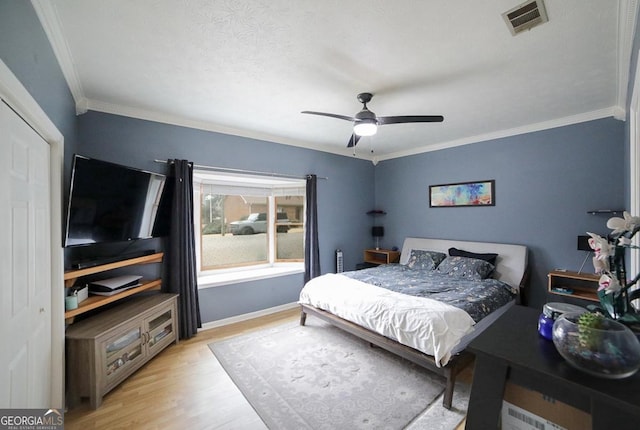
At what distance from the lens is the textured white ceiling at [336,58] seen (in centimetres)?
156

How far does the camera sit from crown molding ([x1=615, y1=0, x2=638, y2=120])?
4.89 feet

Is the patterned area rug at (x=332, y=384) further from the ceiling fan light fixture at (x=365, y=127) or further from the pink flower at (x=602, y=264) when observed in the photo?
the ceiling fan light fixture at (x=365, y=127)

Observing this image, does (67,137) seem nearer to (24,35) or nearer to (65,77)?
(65,77)

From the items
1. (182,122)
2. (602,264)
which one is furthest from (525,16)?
(182,122)

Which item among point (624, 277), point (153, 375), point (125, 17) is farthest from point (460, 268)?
point (125, 17)

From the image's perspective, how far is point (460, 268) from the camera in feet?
11.9

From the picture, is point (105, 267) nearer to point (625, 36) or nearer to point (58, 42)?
point (58, 42)

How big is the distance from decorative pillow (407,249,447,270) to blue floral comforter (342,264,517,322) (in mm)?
158

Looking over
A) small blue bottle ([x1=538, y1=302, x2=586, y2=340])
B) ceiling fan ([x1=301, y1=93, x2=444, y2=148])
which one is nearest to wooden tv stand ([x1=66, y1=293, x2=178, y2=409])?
ceiling fan ([x1=301, y1=93, x2=444, y2=148])

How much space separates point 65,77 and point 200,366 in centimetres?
277

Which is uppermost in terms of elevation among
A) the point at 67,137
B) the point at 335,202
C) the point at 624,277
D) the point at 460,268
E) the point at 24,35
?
the point at 24,35

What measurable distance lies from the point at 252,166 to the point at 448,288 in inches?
117

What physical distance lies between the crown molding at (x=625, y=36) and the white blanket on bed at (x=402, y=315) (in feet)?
7.26

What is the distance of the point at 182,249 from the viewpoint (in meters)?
3.13
